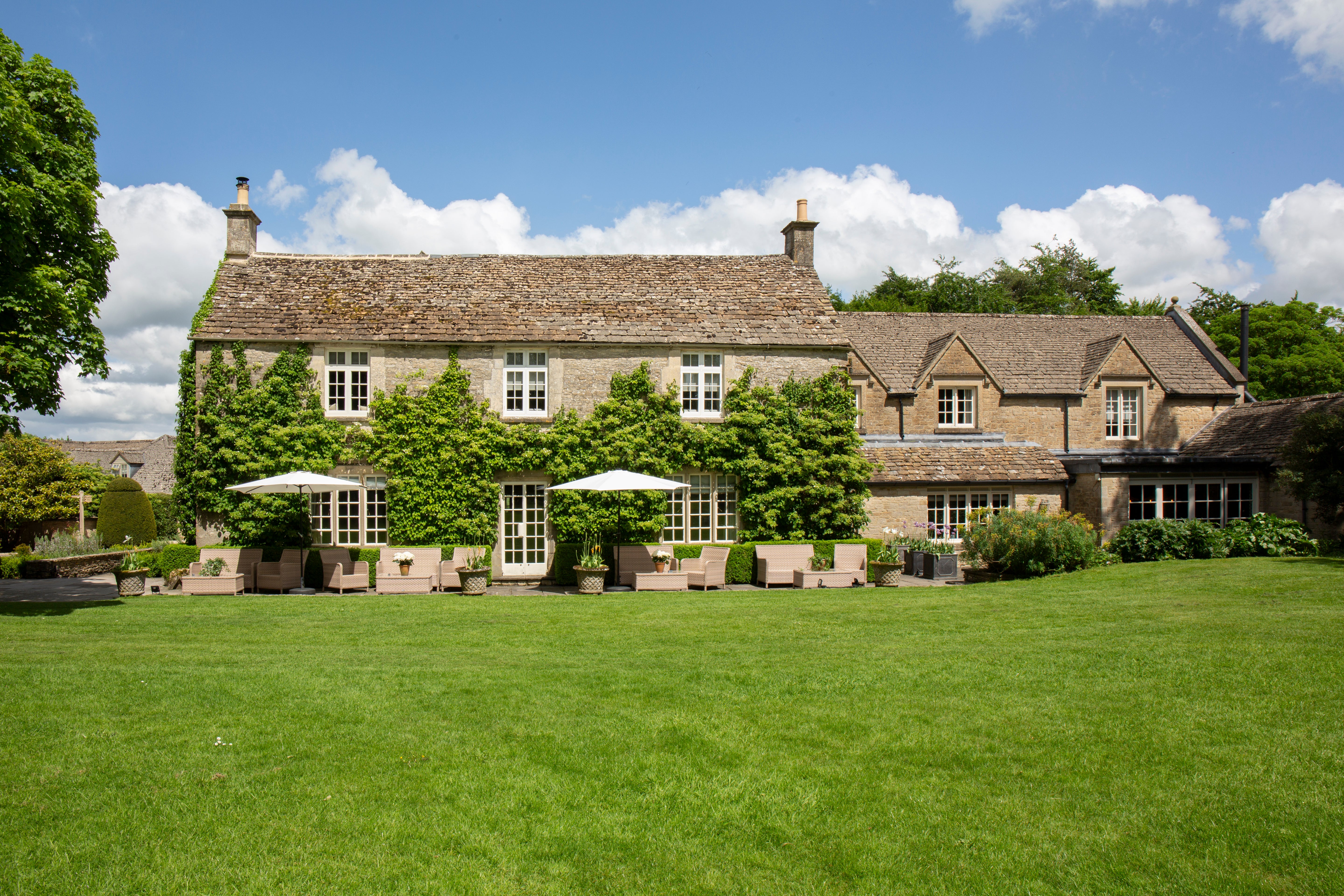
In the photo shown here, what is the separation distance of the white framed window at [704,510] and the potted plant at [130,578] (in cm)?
1216

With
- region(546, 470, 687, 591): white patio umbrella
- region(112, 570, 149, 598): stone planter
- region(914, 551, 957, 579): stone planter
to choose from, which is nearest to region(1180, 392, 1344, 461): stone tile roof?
region(914, 551, 957, 579): stone planter

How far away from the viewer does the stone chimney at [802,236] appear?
79.7 feet

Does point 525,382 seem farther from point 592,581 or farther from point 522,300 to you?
point 592,581

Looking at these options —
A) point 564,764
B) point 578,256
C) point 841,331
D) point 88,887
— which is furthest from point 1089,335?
point 88,887

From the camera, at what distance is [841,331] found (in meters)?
21.7

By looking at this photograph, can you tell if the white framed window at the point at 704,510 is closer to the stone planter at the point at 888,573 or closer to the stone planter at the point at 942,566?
the stone planter at the point at 888,573

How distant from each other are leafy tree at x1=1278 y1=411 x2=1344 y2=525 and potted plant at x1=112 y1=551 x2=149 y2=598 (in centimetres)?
2827

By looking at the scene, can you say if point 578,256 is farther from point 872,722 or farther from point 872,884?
point 872,884

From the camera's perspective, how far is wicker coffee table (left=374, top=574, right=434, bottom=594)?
58.8ft

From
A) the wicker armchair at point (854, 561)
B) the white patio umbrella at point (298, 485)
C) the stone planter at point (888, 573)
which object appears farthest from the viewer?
the wicker armchair at point (854, 561)

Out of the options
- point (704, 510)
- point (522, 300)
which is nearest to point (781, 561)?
point (704, 510)

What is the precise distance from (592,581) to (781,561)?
4781 mm

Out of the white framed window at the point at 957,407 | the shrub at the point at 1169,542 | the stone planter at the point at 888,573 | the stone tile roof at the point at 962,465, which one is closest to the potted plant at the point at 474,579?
the stone planter at the point at 888,573

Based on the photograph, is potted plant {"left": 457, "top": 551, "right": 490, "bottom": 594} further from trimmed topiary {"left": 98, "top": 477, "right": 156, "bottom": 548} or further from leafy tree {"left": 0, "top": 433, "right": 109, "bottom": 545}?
leafy tree {"left": 0, "top": 433, "right": 109, "bottom": 545}
